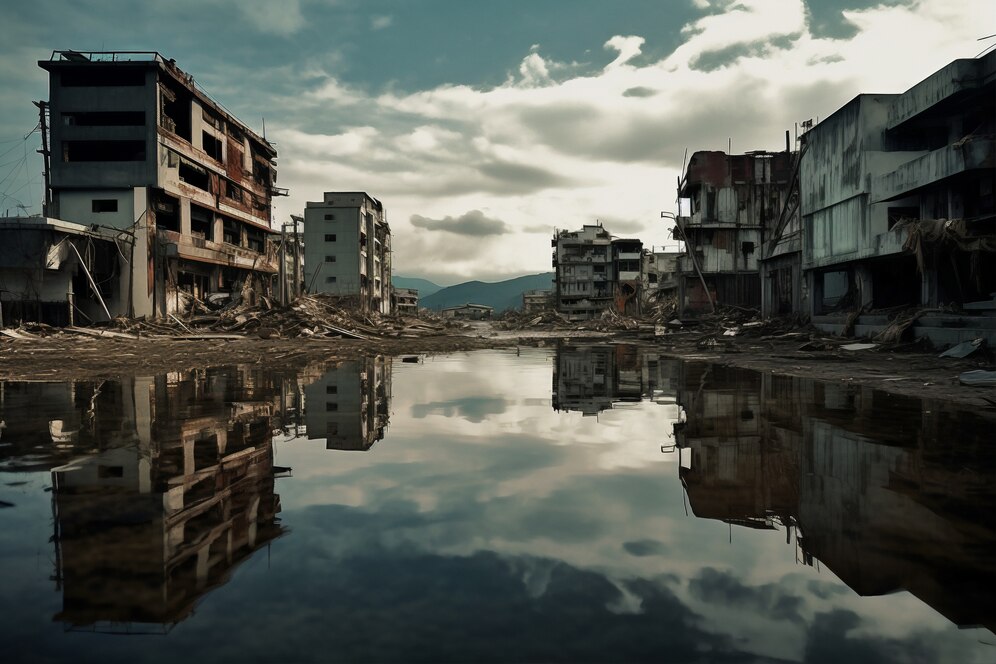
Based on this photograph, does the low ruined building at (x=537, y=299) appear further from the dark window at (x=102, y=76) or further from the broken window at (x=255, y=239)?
the dark window at (x=102, y=76)

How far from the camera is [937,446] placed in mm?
5602

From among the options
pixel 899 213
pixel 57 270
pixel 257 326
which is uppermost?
pixel 899 213

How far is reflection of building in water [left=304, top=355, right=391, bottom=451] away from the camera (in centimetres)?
628

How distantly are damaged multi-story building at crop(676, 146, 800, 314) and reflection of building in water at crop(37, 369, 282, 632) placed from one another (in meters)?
45.1

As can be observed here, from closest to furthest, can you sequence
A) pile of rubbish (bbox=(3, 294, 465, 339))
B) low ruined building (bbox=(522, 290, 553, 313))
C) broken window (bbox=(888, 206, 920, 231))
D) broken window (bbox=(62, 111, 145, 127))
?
broken window (bbox=(888, 206, 920, 231)) → pile of rubbish (bbox=(3, 294, 465, 339)) → broken window (bbox=(62, 111, 145, 127)) → low ruined building (bbox=(522, 290, 553, 313))

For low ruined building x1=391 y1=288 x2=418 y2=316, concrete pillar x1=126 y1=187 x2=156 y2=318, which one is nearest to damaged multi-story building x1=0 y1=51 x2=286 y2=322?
concrete pillar x1=126 y1=187 x2=156 y2=318

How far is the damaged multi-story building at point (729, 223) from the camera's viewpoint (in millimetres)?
47656

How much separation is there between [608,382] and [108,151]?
36156mm

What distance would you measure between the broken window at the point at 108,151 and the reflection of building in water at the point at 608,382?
30.6 m

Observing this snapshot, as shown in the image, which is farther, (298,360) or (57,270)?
(57,270)

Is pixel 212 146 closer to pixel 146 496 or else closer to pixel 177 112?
pixel 177 112

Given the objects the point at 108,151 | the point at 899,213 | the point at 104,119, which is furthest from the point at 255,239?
the point at 899,213

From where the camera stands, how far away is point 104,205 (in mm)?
34312

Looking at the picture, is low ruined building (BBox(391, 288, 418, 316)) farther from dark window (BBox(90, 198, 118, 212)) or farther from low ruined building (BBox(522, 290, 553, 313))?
dark window (BBox(90, 198, 118, 212))
